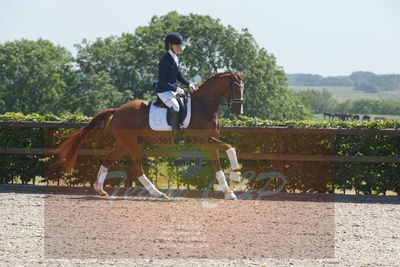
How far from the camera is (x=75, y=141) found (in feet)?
39.0

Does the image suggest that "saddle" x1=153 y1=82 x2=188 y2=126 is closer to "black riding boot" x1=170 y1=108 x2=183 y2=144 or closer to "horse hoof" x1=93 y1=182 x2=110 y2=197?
"black riding boot" x1=170 y1=108 x2=183 y2=144

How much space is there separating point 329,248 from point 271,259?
106 cm

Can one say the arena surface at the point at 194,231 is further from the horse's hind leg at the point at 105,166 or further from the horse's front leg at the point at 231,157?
the horse's front leg at the point at 231,157

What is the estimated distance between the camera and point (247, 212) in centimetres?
993

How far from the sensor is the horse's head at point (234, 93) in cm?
1183

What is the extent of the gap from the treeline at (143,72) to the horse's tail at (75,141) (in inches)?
1364

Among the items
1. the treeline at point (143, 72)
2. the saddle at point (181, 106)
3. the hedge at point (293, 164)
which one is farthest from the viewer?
the treeline at point (143, 72)

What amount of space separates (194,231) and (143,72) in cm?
4900

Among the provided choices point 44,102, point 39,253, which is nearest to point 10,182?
point 39,253

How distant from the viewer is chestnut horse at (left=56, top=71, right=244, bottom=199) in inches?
457

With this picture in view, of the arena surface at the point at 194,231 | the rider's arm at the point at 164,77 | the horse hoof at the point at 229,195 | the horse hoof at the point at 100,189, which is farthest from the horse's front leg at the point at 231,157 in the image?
the horse hoof at the point at 100,189

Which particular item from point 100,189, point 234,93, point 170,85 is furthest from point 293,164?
point 100,189

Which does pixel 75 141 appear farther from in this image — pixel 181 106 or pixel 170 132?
pixel 181 106

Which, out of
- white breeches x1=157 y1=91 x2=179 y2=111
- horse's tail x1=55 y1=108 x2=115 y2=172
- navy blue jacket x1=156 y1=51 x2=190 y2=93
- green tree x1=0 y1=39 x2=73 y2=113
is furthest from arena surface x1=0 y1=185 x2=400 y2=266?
green tree x1=0 y1=39 x2=73 y2=113
